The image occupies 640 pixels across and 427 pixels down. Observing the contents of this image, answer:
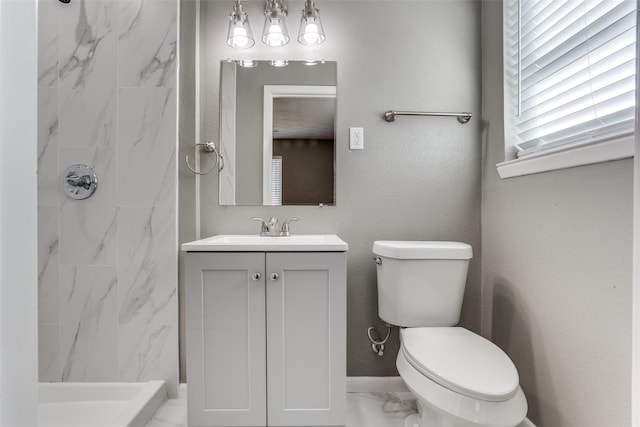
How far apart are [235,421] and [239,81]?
5.05 feet

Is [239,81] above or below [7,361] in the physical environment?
above

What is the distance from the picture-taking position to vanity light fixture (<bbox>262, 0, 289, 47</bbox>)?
1622mm

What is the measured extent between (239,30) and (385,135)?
88 centimetres

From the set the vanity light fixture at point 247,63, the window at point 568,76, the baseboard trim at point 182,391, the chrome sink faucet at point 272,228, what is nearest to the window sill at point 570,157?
the window at point 568,76

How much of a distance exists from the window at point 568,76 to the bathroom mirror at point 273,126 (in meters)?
0.85

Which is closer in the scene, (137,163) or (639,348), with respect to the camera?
(639,348)

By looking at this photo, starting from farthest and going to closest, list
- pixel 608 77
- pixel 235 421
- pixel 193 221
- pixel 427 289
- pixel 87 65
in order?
pixel 193 221 → pixel 87 65 → pixel 427 289 → pixel 235 421 → pixel 608 77

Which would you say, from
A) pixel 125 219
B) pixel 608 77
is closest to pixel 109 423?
pixel 125 219

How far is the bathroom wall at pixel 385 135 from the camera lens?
174 cm

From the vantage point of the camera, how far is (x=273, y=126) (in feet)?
5.65

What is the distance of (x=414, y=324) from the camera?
146cm

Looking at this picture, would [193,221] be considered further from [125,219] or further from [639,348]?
[639,348]

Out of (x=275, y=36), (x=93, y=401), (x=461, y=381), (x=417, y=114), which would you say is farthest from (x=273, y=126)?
(x=93, y=401)

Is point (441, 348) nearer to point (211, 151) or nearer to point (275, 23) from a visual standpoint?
point (211, 151)
